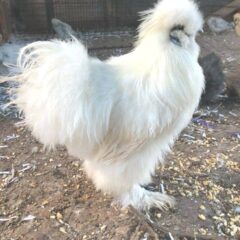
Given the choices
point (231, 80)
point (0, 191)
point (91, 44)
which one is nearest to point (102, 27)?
point (91, 44)

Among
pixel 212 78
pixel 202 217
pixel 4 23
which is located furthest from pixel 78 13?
pixel 202 217

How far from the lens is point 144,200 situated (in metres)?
2.52

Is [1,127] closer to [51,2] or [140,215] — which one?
[140,215]

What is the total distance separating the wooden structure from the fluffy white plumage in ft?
10.4

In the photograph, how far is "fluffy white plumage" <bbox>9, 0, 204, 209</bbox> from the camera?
1.94 metres

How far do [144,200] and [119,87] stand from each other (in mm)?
796

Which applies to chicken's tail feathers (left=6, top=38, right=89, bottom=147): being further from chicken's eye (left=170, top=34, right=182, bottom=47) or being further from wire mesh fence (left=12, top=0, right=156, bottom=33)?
wire mesh fence (left=12, top=0, right=156, bottom=33)

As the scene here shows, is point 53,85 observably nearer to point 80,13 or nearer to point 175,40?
point 175,40

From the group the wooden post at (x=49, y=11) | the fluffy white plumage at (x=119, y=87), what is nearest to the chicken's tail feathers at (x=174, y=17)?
the fluffy white plumage at (x=119, y=87)

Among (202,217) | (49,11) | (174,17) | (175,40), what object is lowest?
(202,217)

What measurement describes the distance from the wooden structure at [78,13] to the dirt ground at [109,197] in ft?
6.94

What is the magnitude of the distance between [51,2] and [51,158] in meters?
2.67

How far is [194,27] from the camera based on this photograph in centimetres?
199

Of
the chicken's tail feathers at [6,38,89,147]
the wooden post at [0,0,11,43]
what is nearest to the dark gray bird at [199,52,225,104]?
the chicken's tail feathers at [6,38,89,147]
